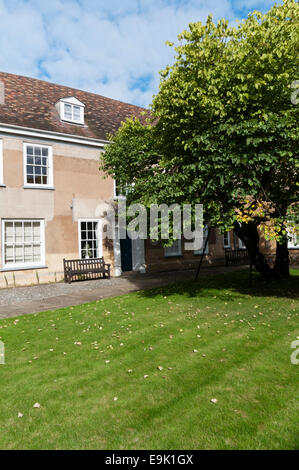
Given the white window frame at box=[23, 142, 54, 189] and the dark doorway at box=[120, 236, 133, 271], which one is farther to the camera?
the dark doorway at box=[120, 236, 133, 271]

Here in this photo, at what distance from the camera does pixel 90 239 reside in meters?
17.0

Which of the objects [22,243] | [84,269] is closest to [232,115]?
[84,269]

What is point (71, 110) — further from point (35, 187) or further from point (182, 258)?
point (182, 258)

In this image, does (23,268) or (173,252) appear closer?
(23,268)

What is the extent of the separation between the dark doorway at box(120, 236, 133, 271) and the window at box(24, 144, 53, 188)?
529cm

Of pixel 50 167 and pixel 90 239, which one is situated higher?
pixel 50 167

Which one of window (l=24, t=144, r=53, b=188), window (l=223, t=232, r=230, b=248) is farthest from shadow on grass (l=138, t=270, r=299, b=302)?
window (l=223, t=232, r=230, b=248)

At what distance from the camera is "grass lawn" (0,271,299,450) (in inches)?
140

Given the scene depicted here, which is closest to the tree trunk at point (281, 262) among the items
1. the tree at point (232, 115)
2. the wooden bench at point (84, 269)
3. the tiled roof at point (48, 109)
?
the tree at point (232, 115)

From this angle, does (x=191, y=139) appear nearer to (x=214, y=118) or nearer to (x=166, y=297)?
(x=214, y=118)

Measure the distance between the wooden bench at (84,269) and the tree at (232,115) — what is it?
7.18 meters

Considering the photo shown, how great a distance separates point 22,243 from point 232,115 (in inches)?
439

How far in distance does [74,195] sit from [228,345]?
12.4m

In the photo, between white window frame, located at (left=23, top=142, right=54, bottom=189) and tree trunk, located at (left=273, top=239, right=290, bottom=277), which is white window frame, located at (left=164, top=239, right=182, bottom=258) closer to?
tree trunk, located at (left=273, top=239, right=290, bottom=277)
